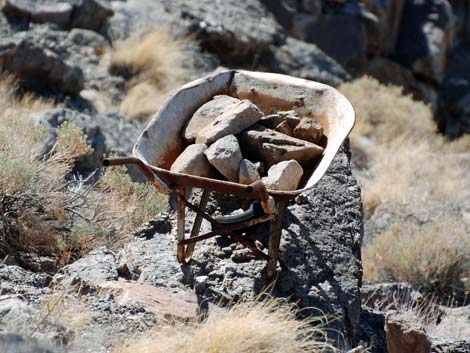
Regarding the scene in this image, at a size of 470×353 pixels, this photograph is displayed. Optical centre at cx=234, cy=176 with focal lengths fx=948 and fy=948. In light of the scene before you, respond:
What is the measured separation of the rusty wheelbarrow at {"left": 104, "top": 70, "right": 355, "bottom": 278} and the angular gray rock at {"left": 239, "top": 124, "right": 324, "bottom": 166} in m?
0.09

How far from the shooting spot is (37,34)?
11797 millimetres

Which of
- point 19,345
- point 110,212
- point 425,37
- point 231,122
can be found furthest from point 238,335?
point 425,37

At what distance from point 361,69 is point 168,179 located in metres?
11.4

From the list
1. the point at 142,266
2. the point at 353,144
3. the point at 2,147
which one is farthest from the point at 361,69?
the point at 142,266

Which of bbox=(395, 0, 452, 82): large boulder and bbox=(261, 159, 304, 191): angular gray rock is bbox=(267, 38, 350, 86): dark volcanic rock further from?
bbox=(261, 159, 304, 191): angular gray rock

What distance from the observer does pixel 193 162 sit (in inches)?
219

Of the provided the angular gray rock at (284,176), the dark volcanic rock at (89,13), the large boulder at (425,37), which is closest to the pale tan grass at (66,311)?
the angular gray rock at (284,176)

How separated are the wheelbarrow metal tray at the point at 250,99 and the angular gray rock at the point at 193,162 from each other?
0.12 metres

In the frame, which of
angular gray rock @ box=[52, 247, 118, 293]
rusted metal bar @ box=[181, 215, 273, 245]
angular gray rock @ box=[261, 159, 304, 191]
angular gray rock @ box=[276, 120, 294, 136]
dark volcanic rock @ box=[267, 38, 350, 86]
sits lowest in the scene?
dark volcanic rock @ box=[267, 38, 350, 86]

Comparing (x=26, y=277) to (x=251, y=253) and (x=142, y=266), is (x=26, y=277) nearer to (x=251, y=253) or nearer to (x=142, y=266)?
(x=142, y=266)

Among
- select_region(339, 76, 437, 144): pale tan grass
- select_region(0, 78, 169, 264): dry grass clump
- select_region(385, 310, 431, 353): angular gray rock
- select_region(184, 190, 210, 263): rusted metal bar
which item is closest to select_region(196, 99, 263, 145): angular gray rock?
select_region(184, 190, 210, 263): rusted metal bar

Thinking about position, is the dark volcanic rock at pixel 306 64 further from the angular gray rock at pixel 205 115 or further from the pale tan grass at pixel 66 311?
the pale tan grass at pixel 66 311

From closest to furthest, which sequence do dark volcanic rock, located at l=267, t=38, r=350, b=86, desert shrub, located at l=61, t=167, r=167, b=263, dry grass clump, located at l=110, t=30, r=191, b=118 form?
desert shrub, located at l=61, t=167, r=167, b=263
dry grass clump, located at l=110, t=30, r=191, b=118
dark volcanic rock, located at l=267, t=38, r=350, b=86

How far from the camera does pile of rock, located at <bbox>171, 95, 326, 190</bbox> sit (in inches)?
218
